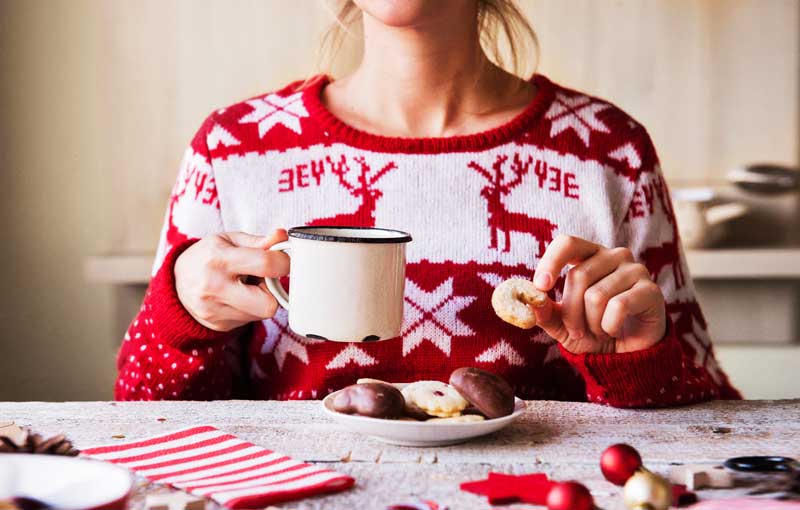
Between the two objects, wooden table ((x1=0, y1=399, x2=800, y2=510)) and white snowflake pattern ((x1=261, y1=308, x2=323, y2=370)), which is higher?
white snowflake pattern ((x1=261, y1=308, x2=323, y2=370))

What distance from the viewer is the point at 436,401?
34.8 inches

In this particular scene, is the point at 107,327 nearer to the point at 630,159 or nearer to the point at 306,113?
the point at 306,113

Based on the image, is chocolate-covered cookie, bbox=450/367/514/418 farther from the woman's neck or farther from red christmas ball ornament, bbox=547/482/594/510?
the woman's neck

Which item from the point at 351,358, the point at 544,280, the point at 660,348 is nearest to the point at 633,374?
the point at 660,348

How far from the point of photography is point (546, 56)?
272 centimetres

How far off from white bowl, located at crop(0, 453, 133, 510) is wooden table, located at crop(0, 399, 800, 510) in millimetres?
87

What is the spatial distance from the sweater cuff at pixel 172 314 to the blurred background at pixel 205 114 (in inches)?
63.2

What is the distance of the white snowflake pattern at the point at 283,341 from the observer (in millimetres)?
1268

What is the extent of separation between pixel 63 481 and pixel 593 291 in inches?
23.0

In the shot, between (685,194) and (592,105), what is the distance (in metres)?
1.33

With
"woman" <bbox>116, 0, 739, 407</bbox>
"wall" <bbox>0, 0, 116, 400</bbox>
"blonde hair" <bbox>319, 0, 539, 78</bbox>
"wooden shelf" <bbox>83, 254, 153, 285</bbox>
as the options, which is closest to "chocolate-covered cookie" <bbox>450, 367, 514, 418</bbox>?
"woman" <bbox>116, 0, 739, 407</bbox>

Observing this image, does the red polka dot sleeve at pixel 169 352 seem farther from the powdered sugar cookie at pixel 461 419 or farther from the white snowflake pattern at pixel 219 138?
the powdered sugar cookie at pixel 461 419

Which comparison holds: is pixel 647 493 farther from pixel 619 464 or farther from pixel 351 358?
pixel 351 358

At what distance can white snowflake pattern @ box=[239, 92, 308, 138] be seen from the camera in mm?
1355
